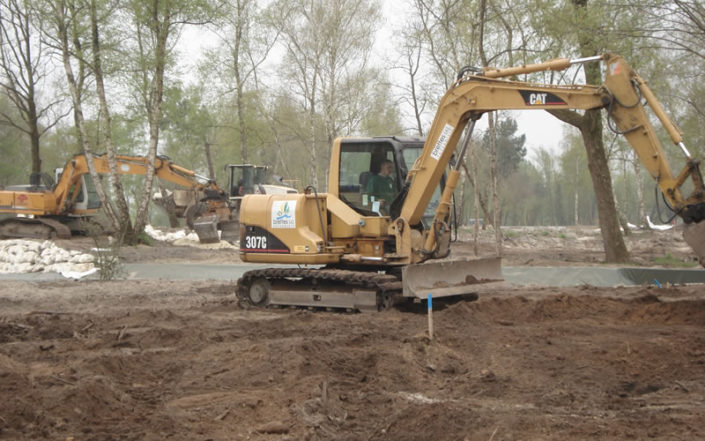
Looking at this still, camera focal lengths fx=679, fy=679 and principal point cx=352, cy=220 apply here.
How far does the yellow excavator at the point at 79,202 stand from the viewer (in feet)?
76.9

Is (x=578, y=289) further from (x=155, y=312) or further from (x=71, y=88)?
(x=71, y=88)

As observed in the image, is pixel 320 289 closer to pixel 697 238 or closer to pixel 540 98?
pixel 540 98

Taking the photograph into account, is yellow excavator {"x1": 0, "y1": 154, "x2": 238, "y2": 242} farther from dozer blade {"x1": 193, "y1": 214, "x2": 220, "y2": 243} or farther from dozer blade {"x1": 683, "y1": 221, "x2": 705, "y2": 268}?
dozer blade {"x1": 683, "y1": 221, "x2": 705, "y2": 268}

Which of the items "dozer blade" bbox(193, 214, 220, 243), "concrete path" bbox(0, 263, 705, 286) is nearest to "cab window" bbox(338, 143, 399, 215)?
"concrete path" bbox(0, 263, 705, 286)

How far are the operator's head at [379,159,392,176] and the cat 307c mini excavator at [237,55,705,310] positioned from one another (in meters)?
0.04

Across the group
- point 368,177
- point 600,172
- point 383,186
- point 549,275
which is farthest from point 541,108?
point 600,172

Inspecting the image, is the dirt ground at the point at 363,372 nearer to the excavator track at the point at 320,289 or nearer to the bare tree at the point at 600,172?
the excavator track at the point at 320,289

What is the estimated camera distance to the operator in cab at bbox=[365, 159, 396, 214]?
411 inches

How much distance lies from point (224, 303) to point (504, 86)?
591cm

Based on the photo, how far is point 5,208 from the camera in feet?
76.9

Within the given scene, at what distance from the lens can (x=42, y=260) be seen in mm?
17312

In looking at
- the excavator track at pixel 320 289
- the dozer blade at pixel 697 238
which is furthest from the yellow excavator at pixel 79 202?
the dozer blade at pixel 697 238

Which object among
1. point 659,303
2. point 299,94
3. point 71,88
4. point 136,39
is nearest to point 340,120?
point 299,94

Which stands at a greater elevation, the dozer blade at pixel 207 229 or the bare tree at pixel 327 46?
the bare tree at pixel 327 46
